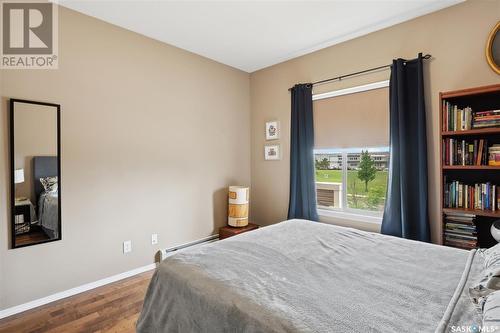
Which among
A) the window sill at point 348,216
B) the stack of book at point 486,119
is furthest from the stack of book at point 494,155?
the window sill at point 348,216

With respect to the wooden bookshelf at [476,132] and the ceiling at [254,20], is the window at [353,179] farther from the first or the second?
the ceiling at [254,20]

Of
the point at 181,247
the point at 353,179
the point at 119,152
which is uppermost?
the point at 119,152

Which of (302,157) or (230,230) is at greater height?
(302,157)

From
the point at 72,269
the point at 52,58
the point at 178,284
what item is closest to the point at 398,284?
the point at 178,284

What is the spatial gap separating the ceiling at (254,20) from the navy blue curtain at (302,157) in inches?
26.5

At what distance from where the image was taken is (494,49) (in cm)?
219

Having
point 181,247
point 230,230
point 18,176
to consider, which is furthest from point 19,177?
point 230,230

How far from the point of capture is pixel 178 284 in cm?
136

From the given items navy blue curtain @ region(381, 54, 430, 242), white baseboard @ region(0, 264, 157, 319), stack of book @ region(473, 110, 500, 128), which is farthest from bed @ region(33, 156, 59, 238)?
stack of book @ region(473, 110, 500, 128)

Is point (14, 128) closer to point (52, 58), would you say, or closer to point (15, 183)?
point (15, 183)

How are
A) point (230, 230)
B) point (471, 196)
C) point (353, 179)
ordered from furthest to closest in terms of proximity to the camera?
1. point (230, 230)
2. point (353, 179)
3. point (471, 196)

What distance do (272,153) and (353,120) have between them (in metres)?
1.26

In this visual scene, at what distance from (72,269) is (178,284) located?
1719 millimetres

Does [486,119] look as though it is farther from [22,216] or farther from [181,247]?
[22,216]
